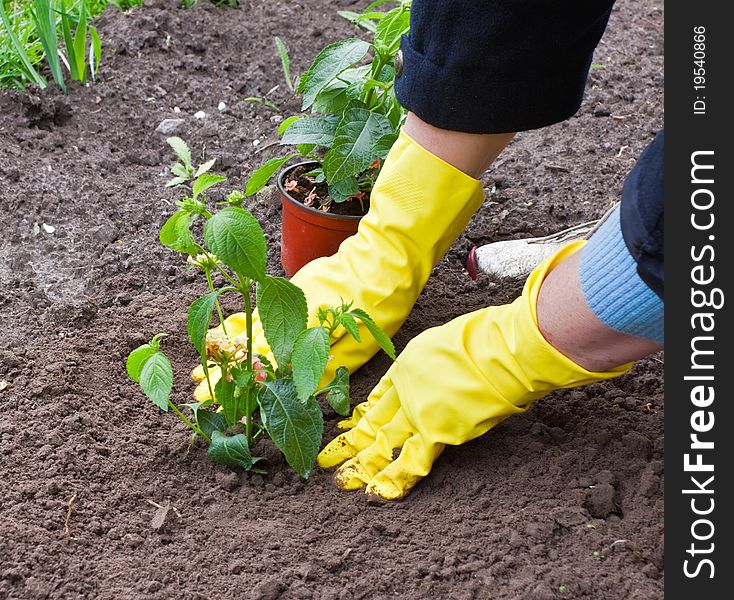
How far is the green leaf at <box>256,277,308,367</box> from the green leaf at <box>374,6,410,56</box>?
2.83 feet

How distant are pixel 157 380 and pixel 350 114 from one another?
2.99ft

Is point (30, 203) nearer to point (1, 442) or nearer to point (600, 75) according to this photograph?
A: point (1, 442)

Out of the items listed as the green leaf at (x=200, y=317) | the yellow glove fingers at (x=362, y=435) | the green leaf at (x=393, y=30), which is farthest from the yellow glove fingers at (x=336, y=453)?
the green leaf at (x=393, y=30)

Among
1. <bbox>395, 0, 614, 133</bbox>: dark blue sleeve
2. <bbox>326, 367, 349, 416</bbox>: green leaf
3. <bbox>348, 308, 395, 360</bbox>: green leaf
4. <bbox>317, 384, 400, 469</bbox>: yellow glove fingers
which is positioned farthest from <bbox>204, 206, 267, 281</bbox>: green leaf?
<bbox>395, 0, 614, 133</bbox>: dark blue sleeve

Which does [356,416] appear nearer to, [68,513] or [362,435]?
[362,435]

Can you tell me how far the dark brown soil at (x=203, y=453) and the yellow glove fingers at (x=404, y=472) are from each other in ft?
0.10

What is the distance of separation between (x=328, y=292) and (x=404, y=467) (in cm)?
47

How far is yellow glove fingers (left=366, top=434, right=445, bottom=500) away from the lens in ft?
5.24

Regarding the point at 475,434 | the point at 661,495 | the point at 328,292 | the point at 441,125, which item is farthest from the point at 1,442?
the point at 661,495

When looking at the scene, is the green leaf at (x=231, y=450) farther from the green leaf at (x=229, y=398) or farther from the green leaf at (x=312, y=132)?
the green leaf at (x=312, y=132)

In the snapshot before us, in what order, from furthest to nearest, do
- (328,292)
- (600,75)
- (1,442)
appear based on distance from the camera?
(600,75), (328,292), (1,442)

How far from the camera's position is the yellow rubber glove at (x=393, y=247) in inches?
71.6

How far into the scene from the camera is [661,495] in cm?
152

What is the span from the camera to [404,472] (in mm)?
1602
